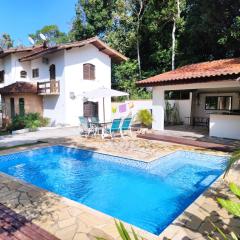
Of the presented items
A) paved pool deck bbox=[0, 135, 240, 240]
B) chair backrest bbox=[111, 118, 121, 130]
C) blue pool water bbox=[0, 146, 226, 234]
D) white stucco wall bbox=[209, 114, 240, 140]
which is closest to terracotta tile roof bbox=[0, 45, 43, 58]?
chair backrest bbox=[111, 118, 121, 130]

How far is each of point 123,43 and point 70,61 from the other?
1226 cm

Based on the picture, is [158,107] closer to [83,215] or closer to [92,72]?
[92,72]

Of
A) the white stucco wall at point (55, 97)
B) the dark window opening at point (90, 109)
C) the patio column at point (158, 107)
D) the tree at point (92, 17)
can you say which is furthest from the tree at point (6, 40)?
the patio column at point (158, 107)

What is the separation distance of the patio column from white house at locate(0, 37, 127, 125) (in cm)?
802

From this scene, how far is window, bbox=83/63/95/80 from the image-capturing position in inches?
858

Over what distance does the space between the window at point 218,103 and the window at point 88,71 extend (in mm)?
10451

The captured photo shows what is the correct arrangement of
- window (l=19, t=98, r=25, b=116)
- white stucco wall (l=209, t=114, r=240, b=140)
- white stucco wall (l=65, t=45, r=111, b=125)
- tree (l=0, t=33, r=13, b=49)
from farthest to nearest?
tree (l=0, t=33, r=13, b=49)
window (l=19, t=98, r=25, b=116)
white stucco wall (l=65, t=45, r=111, b=125)
white stucco wall (l=209, t=114, r=240, b=140)

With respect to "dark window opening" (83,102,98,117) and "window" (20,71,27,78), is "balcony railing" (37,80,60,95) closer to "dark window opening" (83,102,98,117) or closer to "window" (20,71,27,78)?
"dark window opening" (83,102,98,117)

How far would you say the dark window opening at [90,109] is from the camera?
72.4 ft

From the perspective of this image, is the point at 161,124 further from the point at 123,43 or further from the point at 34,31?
the point at 34,31

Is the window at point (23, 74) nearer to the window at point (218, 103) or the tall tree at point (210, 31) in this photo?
the tall tree at point (210, 31)

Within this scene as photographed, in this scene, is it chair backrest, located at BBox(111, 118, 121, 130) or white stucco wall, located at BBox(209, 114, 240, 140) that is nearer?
white stucco wall, located at BBox(209, 114, 240, 140)

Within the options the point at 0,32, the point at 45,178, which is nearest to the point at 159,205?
the point at 45,178

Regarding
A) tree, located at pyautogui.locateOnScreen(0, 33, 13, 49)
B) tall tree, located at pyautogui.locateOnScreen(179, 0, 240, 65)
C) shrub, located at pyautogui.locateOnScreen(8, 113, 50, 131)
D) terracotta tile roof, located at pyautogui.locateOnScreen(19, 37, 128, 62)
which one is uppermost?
tree, located at pyautogui.locateOnScreen(0, 33, 13, 49)
